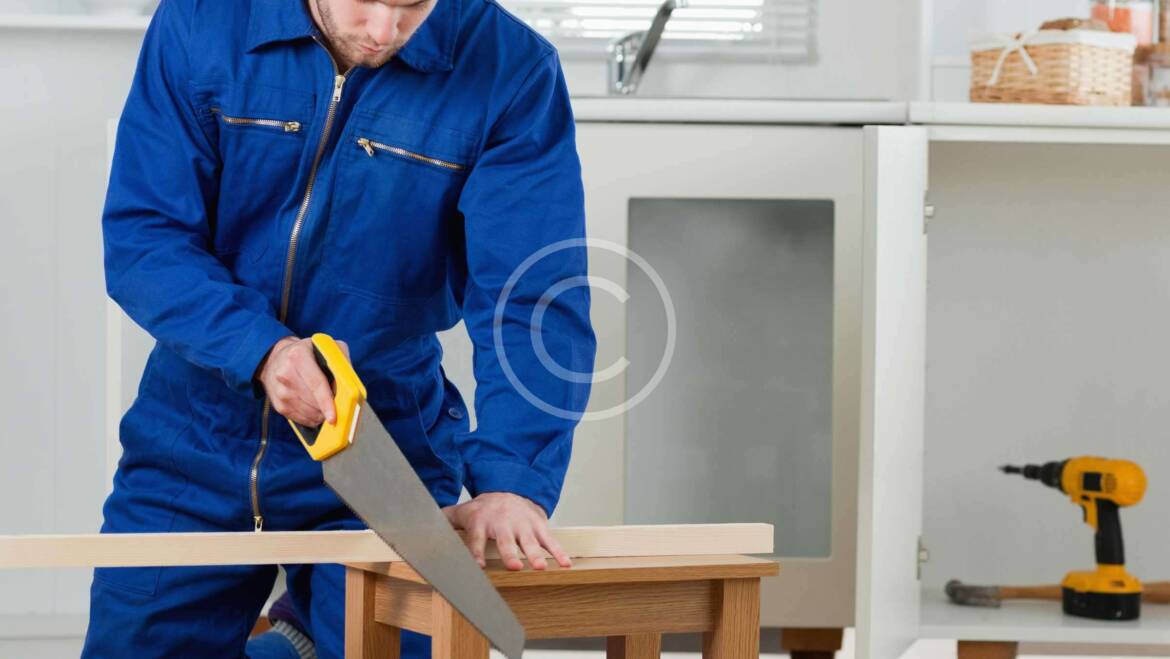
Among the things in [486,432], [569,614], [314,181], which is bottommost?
[569,614]

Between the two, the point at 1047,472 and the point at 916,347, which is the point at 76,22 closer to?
the point at 916,347

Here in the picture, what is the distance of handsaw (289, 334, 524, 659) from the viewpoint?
0.98m

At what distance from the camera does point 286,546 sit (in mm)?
1055

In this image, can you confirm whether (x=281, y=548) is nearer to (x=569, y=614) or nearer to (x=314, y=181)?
(x=569, y=614)

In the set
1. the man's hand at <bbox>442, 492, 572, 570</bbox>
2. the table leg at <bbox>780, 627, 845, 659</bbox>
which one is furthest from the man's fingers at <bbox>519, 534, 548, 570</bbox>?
the table leg at <bbox>780, 627, 845, 659</bbox>

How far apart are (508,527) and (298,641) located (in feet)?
2.32

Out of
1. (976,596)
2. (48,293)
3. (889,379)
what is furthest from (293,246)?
(976,596)

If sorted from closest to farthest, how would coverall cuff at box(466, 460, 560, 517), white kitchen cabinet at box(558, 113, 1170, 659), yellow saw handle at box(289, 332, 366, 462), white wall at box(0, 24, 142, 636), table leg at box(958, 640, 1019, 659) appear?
1. yellow saw handle at box(289, 332, 366, 462)
2. coverall cuff at box(466, 460, 560, 517)
3. white kitchen cabinet at box(558, 113, 1170, 659)
4. table leg at box(958, 640, 1019, 659)
5. white wall at box(0, 24, 142, 636)

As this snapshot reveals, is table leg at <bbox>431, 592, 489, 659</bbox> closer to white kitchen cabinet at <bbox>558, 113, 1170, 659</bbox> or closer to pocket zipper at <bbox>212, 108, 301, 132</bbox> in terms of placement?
pocket zipper at <bbox>212, 108, 301, 132</bbox>

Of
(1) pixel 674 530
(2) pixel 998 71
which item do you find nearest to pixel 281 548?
(1) pixel 674 530

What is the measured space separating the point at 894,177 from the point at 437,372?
0.67 meters

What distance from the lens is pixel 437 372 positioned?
4.83ft

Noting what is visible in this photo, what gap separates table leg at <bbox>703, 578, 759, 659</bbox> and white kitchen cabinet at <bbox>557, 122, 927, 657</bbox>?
0.71 meters

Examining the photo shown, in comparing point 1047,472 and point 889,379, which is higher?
point 889,379
